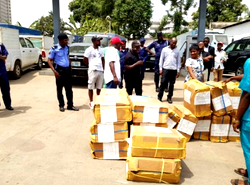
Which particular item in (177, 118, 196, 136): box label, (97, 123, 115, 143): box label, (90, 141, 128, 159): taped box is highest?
(97, 123, 115, 143): box label

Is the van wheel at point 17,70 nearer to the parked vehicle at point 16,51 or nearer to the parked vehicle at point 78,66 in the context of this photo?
the parked vehicle at point 16,51

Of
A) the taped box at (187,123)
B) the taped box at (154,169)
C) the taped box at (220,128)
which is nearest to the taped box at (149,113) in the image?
the taped box at (154,169)

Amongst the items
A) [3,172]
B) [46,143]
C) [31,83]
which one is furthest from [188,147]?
[31,83]

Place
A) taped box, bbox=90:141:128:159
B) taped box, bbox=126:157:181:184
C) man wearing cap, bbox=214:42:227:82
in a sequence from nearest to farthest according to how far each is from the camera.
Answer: taped box, bbox=126:157:181:184
taped box, bbox=90:141:128:159
man wearing cap, bbox=214:42:227:82

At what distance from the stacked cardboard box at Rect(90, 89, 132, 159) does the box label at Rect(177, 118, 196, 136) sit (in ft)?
3.78

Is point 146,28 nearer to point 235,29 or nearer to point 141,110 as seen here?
point 235,29

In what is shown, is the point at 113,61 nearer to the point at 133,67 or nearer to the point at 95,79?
the point at 133,67

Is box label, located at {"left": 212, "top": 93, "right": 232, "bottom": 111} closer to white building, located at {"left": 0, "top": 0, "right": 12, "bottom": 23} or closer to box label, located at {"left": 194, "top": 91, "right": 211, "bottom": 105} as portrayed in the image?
box label, located at {"left": 194, "top": 91, "right": 211, "bottom": 105}

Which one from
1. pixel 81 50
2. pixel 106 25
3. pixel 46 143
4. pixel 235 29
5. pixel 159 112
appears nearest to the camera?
pixel 159 112

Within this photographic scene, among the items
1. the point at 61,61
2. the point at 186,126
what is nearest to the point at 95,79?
the point at 61,61

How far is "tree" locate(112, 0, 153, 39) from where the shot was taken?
32531mm

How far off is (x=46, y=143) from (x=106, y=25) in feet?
100

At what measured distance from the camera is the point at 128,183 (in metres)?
2.92

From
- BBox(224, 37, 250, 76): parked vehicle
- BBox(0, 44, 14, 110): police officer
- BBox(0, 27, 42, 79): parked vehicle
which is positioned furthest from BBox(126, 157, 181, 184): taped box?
BBox(224, 37, 250, 76): parked vehicle
